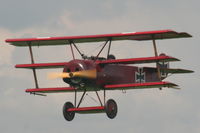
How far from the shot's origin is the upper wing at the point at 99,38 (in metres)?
35.0

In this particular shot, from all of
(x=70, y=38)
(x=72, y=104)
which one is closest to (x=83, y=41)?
(x=70, y=38)

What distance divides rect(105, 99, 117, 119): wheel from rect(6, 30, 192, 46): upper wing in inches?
123

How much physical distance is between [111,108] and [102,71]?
1.78 meters

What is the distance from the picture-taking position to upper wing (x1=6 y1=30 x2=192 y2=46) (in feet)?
115

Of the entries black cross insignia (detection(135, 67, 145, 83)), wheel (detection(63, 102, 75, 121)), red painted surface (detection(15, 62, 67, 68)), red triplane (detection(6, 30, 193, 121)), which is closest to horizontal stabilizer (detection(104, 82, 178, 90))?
red triplane (detection(6, 30, 193, 121))

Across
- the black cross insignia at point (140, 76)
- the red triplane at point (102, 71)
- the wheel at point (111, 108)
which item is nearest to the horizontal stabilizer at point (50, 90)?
Result: the red triplane at point (102, 71)

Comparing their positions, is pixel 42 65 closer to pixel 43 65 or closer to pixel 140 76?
pixel 43 65

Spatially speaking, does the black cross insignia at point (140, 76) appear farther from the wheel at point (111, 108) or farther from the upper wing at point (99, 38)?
Result: the wheel at point (111, 108)

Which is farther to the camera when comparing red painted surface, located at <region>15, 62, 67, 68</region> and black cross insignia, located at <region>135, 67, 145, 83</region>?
black cross insignia, located at <region>135, 67, 145, 83</region>

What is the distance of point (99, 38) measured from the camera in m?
36.5

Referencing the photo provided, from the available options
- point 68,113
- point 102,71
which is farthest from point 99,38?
point 68,113

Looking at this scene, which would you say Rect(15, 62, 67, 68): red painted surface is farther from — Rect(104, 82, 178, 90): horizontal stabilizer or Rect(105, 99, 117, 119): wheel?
Rect(105, 99, 117, 119): wheel

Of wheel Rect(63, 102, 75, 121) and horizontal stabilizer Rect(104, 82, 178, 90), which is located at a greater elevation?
horizontal stabilizer Rect(104, 82, 178, 90)

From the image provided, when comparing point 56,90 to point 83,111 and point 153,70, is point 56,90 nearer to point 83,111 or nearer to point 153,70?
point 83,111
